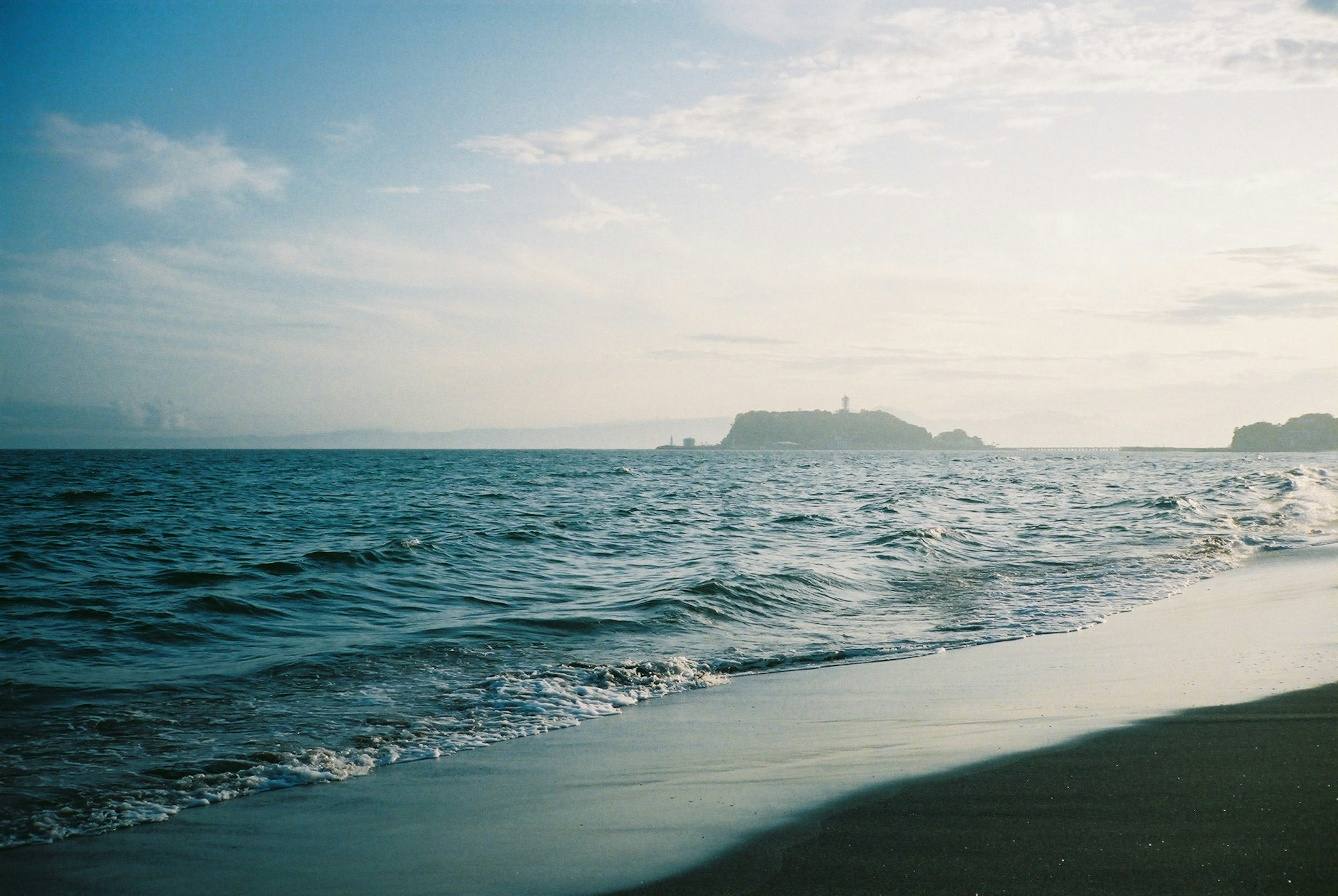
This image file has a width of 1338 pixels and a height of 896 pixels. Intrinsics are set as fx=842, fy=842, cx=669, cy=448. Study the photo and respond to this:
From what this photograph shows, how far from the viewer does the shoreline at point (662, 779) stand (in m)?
3.74

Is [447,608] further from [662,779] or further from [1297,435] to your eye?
[1297,435]

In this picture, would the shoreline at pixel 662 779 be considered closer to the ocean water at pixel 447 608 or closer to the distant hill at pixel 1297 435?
the ocean water at pixel 447 608

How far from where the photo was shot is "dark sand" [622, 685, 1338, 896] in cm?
321

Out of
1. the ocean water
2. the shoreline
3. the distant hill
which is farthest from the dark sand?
the distant hill

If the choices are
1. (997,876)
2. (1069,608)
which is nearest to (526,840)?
(997,876)

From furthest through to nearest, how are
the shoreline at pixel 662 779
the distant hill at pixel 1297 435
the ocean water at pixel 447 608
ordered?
the distant hill at pixel 1297 435 → the ocean water at pixel 447 608 → the shoreline at pixel 662 779

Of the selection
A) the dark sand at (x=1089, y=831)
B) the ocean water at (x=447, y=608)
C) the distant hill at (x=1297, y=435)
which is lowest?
the ocean water at (x=447, y=608)

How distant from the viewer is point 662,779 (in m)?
4.84

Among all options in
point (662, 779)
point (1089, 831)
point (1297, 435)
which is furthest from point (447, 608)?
point (1297, 435)

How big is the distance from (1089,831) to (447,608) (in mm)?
9047

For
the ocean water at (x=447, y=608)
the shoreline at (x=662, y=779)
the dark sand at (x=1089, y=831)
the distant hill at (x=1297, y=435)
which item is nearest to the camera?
the dark sand at (x=1089, y=831)

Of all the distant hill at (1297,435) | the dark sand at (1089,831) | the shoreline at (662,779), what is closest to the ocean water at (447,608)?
the shoreline at (662,779)

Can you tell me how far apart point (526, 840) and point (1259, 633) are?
25.1ft

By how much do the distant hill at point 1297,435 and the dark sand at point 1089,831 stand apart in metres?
187
